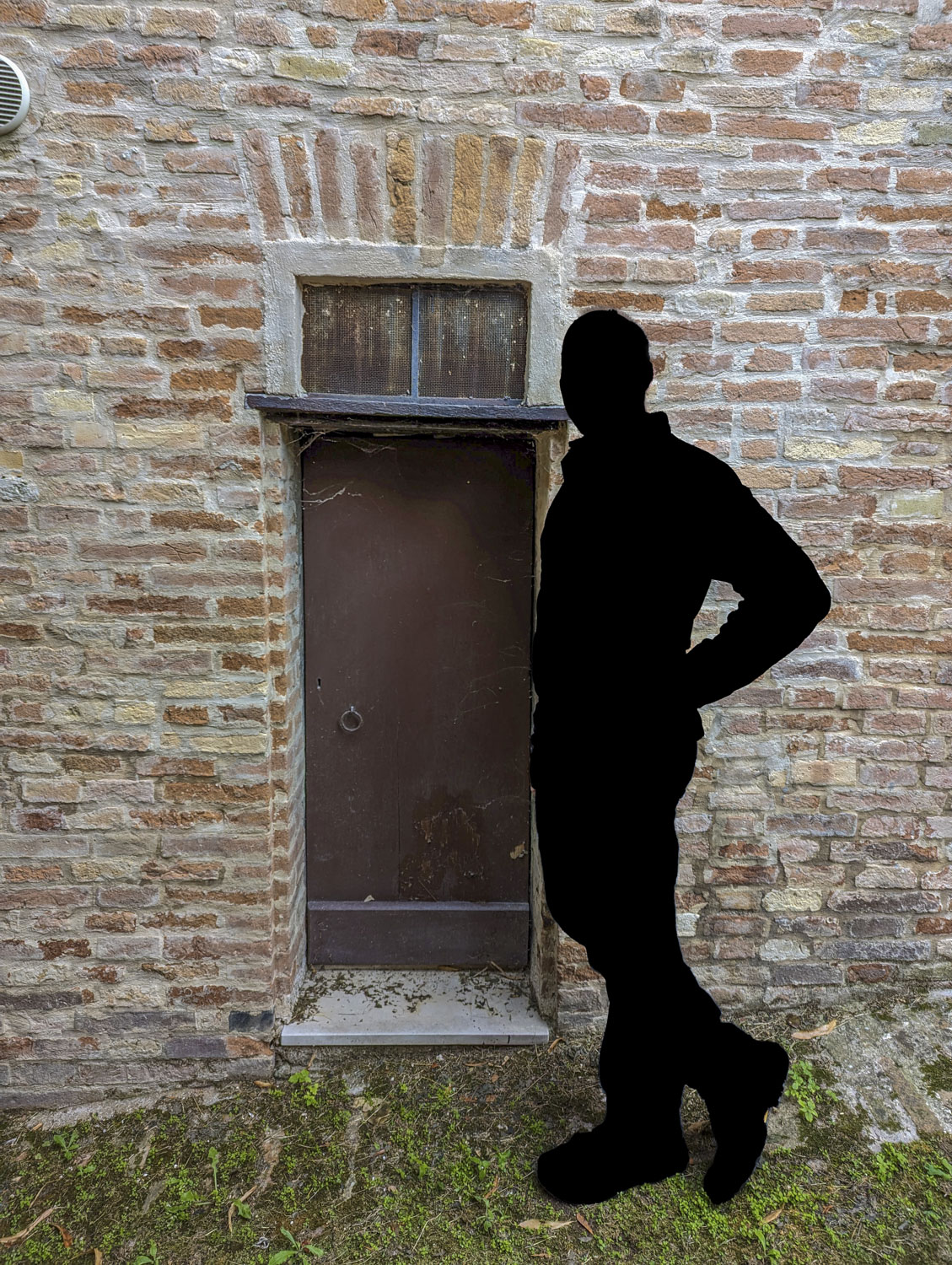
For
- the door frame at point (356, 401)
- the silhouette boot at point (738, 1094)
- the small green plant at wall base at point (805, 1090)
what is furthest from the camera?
the small green plant at wall base at point (805, 1090)

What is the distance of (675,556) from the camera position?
187 cm

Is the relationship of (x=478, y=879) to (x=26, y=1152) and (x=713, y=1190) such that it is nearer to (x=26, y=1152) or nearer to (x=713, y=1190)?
(x=713, y=1190)

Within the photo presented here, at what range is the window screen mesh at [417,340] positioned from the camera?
263 centimetres

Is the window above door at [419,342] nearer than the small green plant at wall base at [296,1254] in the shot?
No

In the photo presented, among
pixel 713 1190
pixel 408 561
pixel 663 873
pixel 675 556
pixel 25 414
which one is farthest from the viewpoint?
pixel 408 561

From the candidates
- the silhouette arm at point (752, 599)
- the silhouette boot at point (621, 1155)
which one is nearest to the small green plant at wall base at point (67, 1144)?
the silhouette boot at point (621, 1155)

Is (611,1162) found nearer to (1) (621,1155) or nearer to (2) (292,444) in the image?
(1) (621,1155)

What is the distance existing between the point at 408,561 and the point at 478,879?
135 cm

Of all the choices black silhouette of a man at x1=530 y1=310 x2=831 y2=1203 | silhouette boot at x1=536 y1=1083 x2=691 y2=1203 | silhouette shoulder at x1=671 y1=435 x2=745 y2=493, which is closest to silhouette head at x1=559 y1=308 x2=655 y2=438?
black silhouette of a man at x1=530 y1=310 x2=831 y2=1203

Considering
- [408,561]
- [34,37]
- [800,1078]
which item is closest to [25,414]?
[34,37]

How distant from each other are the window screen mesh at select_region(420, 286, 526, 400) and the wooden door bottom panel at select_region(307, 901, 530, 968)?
6.70 ft

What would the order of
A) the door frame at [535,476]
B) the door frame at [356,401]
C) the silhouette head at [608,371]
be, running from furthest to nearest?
the door frame at [535,476], the door frame at [356,401], the silhouette head at [608,371]

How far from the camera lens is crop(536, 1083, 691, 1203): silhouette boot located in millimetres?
2172

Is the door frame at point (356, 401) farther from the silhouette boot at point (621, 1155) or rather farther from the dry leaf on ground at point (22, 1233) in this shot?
the dry leaf on ground at point (22, 1233)
